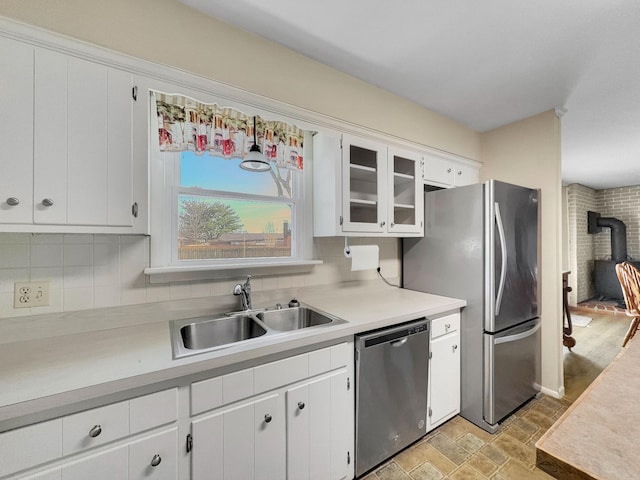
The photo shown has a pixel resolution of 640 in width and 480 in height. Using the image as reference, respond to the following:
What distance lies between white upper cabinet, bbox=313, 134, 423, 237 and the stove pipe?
5902 millimetres

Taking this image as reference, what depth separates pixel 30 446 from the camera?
2.60ft

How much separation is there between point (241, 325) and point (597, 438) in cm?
148

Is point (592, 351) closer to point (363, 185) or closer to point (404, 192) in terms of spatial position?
point (404, 192)

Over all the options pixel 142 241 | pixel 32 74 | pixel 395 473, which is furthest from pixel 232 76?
pixel 395 473

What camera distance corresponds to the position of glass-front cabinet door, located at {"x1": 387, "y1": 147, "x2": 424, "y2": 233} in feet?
6.77

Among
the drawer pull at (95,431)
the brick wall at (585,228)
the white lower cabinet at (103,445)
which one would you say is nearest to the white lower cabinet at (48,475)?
the white lower cabinet at (103,445)

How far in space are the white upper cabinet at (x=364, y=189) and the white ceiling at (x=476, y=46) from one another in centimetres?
54

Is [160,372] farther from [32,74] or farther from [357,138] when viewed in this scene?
[357,138]

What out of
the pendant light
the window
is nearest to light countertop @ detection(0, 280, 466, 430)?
the window

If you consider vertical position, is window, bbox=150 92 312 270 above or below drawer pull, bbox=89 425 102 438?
above

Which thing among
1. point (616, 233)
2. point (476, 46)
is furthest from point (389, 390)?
point (616, 233)

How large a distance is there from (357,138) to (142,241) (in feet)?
4.93

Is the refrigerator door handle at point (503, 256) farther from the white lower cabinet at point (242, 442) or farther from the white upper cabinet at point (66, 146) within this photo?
the white upper cabinet at point (66, 146)

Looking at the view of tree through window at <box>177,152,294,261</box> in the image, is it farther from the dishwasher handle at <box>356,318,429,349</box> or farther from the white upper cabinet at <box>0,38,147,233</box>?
the dishwasher handle at <box>356,318,429,349</box>
